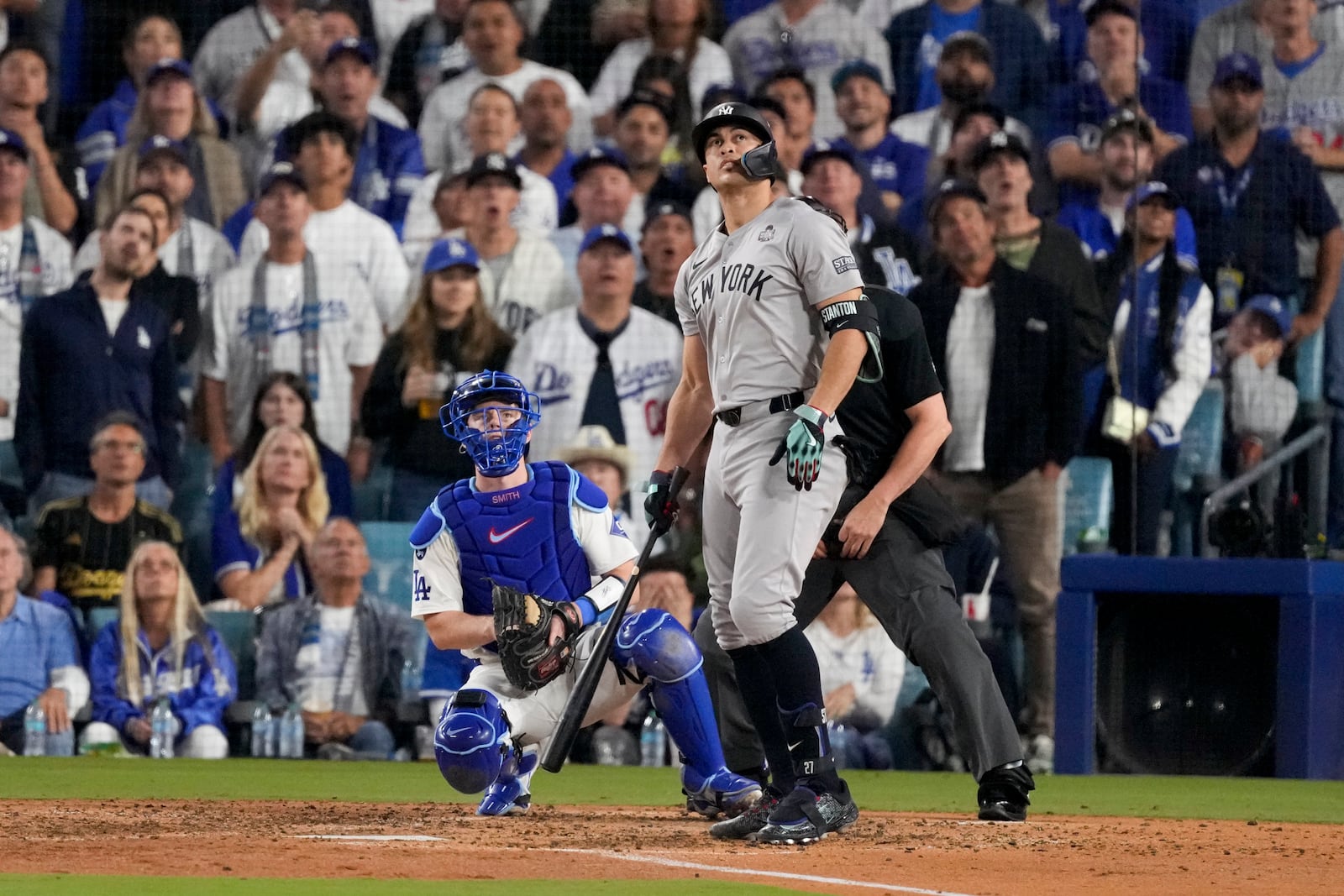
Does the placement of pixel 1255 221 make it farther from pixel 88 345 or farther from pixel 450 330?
pixel 88 345

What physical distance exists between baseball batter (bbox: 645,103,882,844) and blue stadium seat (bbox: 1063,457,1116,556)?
4.03 m

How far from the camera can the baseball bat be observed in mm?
5068

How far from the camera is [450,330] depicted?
9.23m

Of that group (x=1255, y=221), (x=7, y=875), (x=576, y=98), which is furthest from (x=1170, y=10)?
(x=7, y=875)

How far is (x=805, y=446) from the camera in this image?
14.6 ft

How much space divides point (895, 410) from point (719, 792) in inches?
46.4

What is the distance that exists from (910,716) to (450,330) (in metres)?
2.89

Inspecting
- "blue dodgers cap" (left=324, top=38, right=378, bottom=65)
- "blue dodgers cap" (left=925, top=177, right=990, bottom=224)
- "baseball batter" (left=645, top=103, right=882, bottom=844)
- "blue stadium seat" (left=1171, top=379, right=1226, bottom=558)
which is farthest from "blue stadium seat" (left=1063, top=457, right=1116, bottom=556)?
"blue dodgers cap" (left=324, top=38, right=378, bottom=65)

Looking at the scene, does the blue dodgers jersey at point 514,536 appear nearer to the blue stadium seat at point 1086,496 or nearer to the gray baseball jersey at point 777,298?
the gray baseball jersey at point 777,298

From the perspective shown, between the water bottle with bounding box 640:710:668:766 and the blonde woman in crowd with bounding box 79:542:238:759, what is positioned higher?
the blonde woman in crowd with bounding box 79:542:238:759

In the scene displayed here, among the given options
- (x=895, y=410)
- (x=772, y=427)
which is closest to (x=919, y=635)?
(x=895, y=410)

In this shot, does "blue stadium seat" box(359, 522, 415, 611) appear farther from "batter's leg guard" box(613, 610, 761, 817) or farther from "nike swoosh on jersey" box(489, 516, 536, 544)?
"batter's leg guard" box(613, 610, 761, 817)

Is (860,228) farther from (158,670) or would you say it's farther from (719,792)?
(719,792)

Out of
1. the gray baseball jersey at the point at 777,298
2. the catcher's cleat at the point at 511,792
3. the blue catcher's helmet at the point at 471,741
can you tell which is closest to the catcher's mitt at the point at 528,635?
the blue catcher's helmet at the point at 471,741
